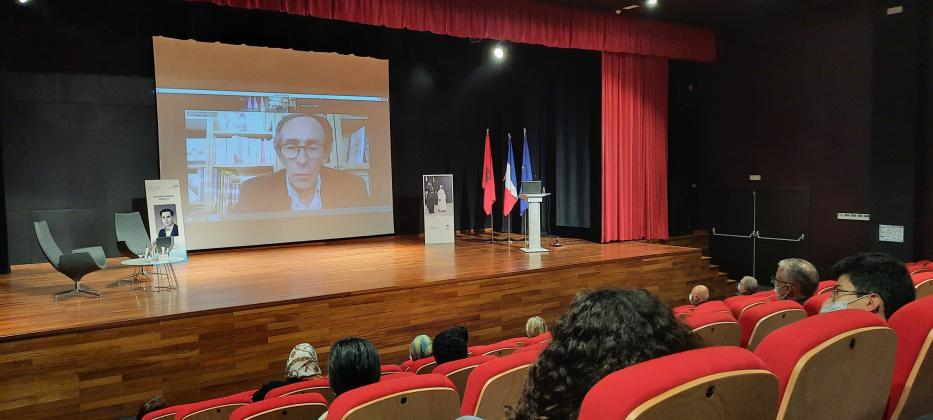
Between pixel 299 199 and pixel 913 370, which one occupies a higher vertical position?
pixel 299 199

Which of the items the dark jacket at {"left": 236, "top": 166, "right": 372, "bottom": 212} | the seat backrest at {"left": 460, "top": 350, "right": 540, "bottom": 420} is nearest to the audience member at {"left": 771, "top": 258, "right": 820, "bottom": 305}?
the seat backrest at {"left": 460, "top": 350, "right": 540, "bottom": 420}

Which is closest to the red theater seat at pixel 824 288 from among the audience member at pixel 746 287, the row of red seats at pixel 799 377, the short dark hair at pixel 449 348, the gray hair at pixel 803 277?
the gray hair at pixel 803 277

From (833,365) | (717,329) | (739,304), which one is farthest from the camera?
(739,304)

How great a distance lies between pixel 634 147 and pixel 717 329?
7124 millimetres

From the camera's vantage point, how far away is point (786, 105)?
8.81 meters

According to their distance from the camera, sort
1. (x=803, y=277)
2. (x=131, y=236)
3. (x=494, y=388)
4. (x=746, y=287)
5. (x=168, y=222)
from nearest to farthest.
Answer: (x=494, y=388), (x=803, y=277), (x=746, y=287), (x=131, y=236), (x=168, y=222)

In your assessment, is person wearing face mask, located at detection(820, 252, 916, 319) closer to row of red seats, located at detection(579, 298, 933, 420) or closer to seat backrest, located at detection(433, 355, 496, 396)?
row of red seats, located at detection(579, 298, 933, 420)

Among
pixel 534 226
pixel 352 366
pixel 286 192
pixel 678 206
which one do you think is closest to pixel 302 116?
pixel 286 192

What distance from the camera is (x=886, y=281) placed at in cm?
233

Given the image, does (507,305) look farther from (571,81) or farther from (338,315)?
(571,81)

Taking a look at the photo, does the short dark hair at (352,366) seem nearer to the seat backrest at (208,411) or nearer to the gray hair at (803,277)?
the seat backrest at (208,411)

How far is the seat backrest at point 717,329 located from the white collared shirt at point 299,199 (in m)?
6.99

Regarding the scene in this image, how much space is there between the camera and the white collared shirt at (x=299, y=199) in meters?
8.73

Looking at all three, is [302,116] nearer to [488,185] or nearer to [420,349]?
[488,185]
